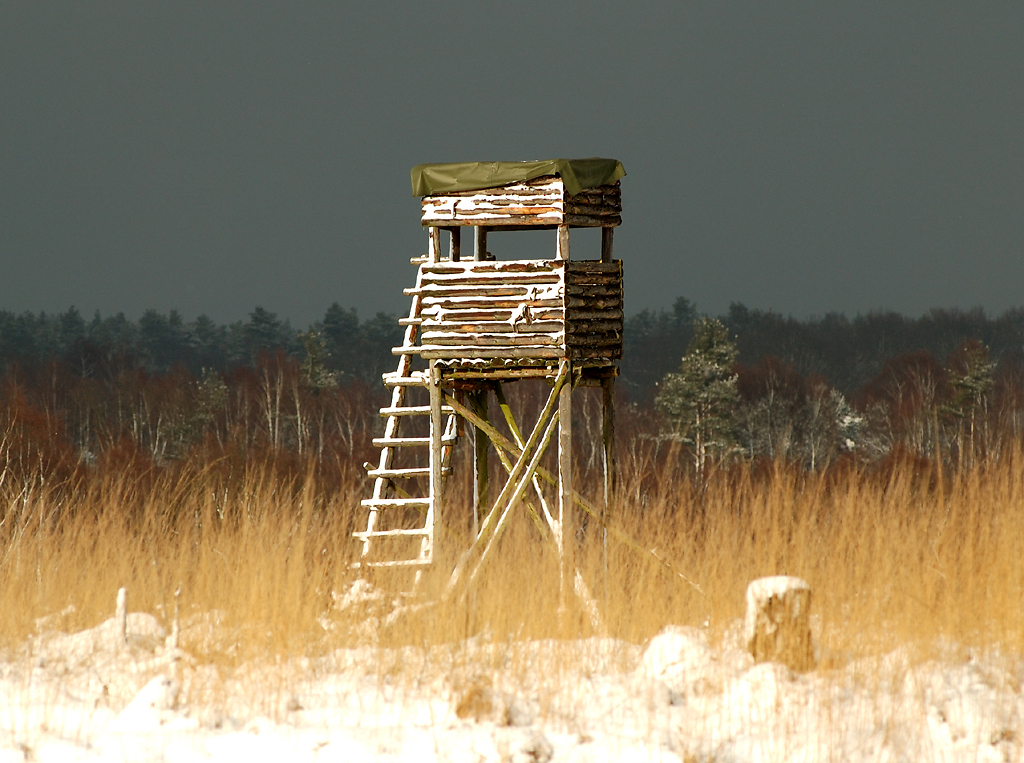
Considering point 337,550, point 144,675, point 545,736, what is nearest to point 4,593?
point 144,675

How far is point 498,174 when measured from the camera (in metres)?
11.3

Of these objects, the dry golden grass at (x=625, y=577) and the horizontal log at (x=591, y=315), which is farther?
the horizontal log at (x=591, y=315)

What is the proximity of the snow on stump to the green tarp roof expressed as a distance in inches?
203

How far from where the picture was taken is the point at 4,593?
8.91 meters

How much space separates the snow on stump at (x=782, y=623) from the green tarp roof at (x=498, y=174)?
16.9ft

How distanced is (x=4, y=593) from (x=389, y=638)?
11.1 feet

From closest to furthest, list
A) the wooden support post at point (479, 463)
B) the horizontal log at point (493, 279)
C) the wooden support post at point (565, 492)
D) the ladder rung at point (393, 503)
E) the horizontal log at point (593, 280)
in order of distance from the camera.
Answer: the wooden support post at point (565, 492) < the horizontal log at point (493, 279) < the horizontal log at point (593, 280) < the ladder rung at point (393, 503) < the wooden support post at point (479, 463)

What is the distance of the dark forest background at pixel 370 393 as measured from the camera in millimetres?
47844

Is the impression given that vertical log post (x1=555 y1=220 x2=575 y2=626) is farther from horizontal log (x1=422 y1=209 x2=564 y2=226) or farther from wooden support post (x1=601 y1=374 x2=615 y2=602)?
wooden support post (x1=601 y1=374 x2=615 y2=602)

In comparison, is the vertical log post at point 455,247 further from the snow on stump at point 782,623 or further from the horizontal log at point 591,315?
the snow on stump at point 782,623

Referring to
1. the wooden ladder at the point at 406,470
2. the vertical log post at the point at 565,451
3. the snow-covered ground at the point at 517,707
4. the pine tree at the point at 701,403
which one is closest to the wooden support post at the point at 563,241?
the vertical log post at the point at 565,451

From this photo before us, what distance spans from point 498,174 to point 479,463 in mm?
3848

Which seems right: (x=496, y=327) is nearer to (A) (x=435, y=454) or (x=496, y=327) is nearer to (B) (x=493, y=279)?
(B) (x=493, y=279)

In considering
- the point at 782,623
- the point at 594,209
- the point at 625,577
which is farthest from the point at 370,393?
the point at 782,623
